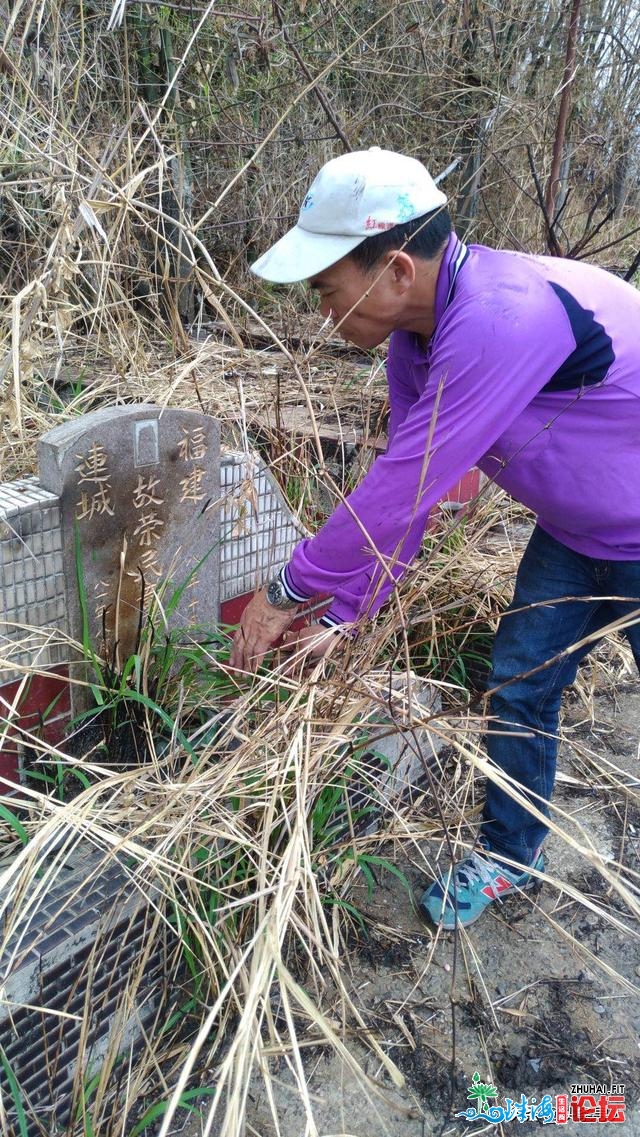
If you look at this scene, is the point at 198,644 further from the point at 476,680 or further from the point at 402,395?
the point at 476,680

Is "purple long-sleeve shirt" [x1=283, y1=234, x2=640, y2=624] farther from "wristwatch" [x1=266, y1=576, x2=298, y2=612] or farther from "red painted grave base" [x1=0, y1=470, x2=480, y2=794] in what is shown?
"red painted grave base" [x1=0, y1=470, x2=480, y2=794]

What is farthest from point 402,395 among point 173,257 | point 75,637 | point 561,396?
point 173,257

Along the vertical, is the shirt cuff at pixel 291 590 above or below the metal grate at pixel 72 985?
above

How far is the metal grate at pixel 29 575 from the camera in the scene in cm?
183

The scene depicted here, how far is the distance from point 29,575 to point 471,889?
1.37m

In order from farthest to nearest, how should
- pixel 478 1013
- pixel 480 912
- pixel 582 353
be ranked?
pixel 480 912, pixel 478 1013, pixel 582 353

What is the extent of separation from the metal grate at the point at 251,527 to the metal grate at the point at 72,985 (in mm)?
1040

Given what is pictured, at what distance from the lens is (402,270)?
1.69m

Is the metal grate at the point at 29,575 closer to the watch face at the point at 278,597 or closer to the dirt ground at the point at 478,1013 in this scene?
the watch face at the point at 278,597

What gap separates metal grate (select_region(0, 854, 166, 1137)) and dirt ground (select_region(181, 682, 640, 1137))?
27cm

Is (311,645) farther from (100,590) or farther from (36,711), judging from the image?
(36,711)

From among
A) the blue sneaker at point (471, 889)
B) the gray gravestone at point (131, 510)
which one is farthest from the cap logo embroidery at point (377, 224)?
the blue sneaker at point (471, 889)

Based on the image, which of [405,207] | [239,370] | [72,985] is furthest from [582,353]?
[239,370]

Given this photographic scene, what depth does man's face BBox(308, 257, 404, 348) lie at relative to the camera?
169cm
